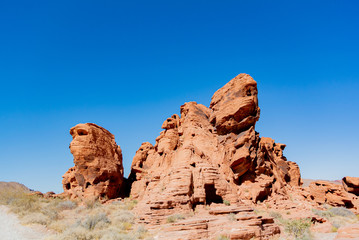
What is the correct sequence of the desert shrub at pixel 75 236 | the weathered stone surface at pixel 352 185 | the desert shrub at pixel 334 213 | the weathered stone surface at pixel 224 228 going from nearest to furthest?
the weathered stone surface at pixel 224 228 → the desert shrub at pixel 75 236 → the desert shrub at pixel 334 213 → the weathered stone surface at pixel 352 185

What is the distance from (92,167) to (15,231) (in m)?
10.5

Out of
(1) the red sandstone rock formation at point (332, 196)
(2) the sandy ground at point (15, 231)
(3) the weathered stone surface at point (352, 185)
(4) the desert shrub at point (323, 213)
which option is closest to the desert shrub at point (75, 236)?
(2) the sandy ground at point (15, 231)

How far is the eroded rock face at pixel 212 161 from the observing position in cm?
1862

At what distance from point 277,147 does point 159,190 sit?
24738mm

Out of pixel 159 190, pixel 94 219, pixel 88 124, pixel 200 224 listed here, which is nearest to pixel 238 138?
pixel 159 190

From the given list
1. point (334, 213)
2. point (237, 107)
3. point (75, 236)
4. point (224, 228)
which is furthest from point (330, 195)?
point (75, 236)

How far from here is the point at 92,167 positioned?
989 inches

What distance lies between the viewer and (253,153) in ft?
76.4

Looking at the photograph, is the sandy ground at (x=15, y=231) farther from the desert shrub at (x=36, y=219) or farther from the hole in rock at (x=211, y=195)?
the hole in rock at (x=211, y=195)

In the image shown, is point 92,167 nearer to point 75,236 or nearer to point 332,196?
point 75,236

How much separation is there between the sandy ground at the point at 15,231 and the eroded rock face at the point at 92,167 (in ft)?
24.5

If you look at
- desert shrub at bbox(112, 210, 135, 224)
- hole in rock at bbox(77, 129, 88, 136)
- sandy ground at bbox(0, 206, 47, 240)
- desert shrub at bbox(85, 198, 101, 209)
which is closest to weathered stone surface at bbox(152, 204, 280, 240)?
desert shrub at bbox(112, 210, 135, 224)

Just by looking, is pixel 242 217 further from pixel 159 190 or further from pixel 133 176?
pixel 133 176

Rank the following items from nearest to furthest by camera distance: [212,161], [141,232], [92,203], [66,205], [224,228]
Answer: [224,228]
[141,232]
[66,205]
[92,203]
[212,161]
